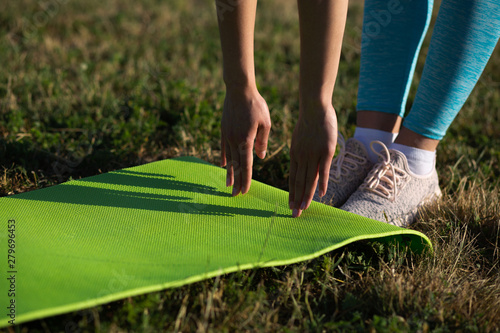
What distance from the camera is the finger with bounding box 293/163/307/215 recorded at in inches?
56.6

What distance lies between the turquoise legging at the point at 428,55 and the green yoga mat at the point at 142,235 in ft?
1.89

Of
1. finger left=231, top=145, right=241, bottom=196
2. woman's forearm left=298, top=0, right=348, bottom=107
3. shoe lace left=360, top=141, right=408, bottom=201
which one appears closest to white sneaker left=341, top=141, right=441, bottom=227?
shoe lace left=360, top=141, right=408, bottom=201

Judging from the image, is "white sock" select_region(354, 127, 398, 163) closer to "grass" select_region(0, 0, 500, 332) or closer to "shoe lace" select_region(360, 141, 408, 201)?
"shoe lace" select_region(360, 141, 408, 201)

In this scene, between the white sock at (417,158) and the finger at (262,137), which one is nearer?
the finger at (262,137)

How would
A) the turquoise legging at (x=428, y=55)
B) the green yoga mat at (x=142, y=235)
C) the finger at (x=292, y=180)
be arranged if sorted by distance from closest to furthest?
the green yoga mat at (x=142, y=235) < the finger at (x=292, y=180) < the turquoise legging at (x=428, y=55)

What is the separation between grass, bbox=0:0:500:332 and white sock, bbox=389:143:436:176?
6.8 inches

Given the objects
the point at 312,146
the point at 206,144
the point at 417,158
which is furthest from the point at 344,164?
the point at 206,144

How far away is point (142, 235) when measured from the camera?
1.50m

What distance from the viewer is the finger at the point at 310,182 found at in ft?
4.63

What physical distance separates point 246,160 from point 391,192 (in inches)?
27.7

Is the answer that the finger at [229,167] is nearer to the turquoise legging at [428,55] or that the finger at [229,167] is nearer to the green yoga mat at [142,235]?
the green yoga mat at [142,235]

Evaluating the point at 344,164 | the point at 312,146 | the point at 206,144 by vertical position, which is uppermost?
the point at 312,146

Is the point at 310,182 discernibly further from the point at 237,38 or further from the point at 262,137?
the point at 237,38

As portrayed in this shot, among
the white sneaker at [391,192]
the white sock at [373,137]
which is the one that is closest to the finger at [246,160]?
the white sneaker at [391,192]
